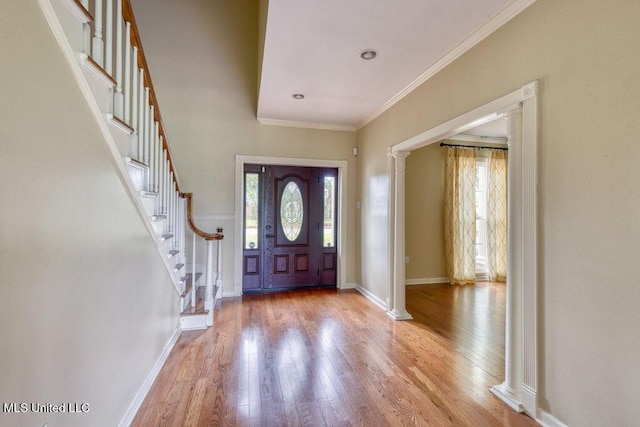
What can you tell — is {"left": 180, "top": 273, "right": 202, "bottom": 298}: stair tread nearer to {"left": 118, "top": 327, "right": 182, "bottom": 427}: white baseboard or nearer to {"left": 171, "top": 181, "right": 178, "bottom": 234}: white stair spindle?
{"left": 118, "top": 327, "right": 182, "bottom": 427}: white baseboard

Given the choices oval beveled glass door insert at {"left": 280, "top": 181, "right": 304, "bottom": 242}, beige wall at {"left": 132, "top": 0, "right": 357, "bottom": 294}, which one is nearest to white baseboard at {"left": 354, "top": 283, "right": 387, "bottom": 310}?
oval beveled glass door insert at {"left": 280, "top": 181, "right": 304, "bottom": 242}

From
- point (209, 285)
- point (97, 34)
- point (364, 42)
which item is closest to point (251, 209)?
point (209, 285)

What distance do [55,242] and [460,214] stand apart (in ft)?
17.0

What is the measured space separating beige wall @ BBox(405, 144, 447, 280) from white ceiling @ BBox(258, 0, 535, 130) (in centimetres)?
178

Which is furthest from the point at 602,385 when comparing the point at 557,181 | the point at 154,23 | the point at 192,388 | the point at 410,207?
the point at 154,23

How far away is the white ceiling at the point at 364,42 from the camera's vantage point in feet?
6.31

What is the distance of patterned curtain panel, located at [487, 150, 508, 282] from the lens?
512cm

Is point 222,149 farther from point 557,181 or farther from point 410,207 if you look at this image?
point 557,181

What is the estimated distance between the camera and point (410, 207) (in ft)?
16.3

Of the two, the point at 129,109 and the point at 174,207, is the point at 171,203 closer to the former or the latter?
the point at 174,207

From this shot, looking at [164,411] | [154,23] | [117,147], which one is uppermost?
[154,23]

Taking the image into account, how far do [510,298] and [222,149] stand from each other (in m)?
3.85

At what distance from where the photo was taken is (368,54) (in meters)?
2.48

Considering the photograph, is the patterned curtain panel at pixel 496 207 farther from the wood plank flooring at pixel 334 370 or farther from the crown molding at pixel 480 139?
the wood plank flooring at pixel 334 370
